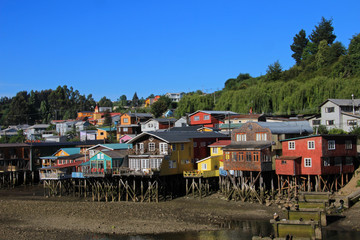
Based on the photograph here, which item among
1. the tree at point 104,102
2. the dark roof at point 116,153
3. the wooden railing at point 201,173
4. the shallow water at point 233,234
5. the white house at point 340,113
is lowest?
the shallow water at point 233,234

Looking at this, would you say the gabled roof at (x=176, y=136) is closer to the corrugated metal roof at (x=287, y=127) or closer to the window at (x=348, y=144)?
the corrugated metal roof at (x=287, y=127)

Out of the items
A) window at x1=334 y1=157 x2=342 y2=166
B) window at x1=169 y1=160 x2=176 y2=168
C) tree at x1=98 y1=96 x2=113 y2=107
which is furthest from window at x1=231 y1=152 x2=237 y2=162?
tree at x1=98 y1=96 x2=113 y2=107

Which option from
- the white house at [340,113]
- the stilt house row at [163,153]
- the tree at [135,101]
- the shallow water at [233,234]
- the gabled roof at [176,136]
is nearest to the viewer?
the shallow water at [233,234]

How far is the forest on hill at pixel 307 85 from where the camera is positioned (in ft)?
217

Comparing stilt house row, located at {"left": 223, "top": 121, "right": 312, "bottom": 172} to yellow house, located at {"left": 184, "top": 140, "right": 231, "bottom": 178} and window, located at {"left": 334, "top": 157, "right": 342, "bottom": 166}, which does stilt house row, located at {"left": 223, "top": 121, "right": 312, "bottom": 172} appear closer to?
yellow house, located at {"left": 184, "top": 140, "right": 231, "bottom": 178}

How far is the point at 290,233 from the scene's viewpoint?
28297 mm

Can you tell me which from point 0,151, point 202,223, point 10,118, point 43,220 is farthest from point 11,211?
point 10,118

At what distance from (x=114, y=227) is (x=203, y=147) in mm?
21004

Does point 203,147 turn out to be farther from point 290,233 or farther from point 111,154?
point 290,233

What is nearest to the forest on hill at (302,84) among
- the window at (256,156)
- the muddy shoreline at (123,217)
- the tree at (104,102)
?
the window at (256,156)

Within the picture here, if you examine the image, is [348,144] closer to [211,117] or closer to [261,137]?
[261,137]

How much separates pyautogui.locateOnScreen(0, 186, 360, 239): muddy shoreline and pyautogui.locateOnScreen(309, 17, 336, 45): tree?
2555 inches

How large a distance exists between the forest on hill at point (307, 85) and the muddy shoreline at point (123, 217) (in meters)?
29.8

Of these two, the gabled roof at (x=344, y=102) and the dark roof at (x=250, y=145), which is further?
the gabled roof at (x=344, y=102)
